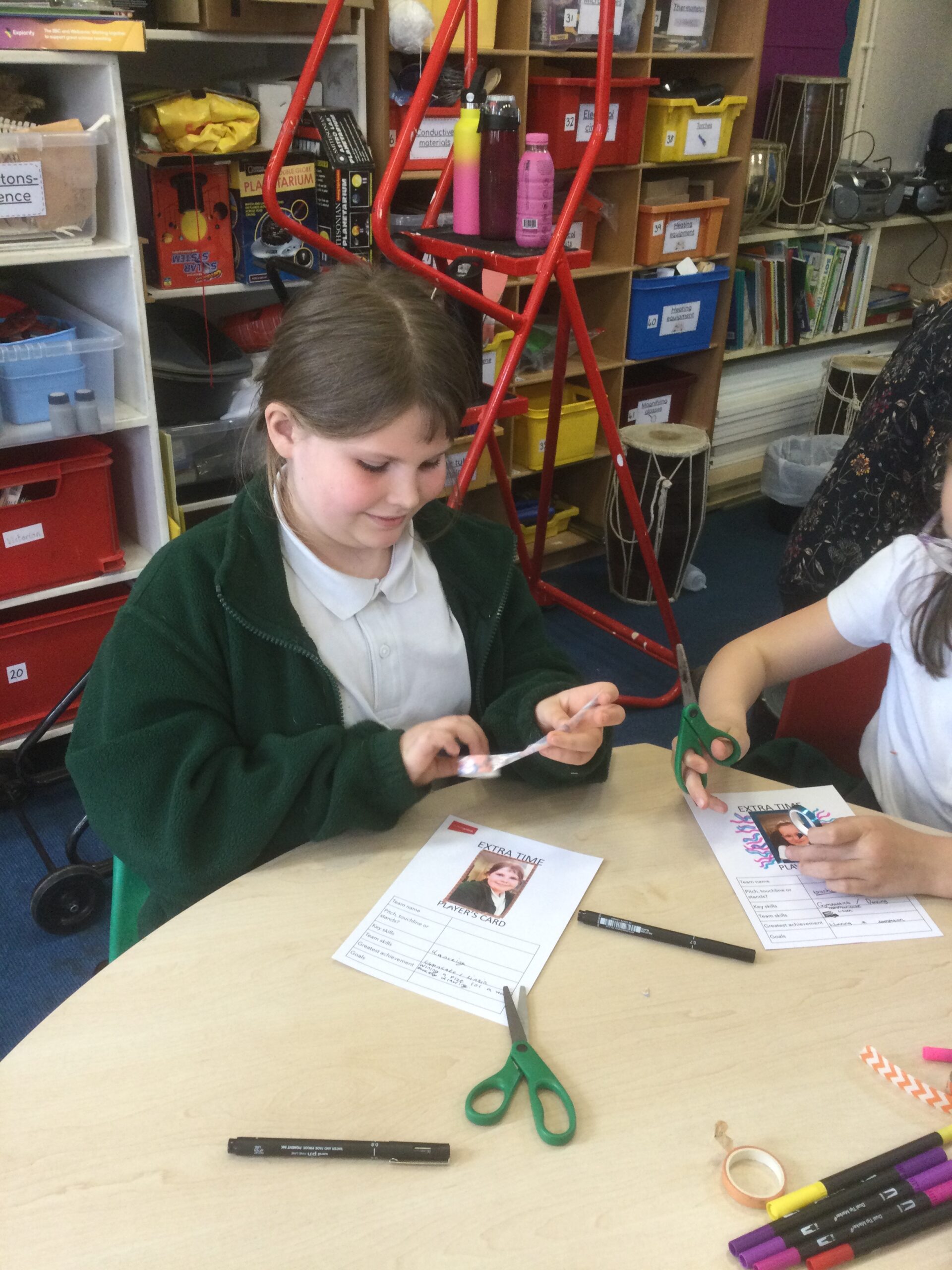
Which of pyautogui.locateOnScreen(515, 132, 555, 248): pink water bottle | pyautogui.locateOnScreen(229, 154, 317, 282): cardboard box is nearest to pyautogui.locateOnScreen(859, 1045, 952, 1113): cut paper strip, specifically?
pyautogui.locateOnScreen(515, 132, 555, 248): pink water bottle

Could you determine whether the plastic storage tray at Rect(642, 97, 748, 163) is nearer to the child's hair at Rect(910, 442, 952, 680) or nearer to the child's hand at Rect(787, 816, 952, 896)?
the child's hair at Rect(910, 442, 952, 680)

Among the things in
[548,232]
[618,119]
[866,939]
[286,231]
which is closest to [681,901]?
[866,939]

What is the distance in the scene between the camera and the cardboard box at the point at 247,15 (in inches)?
71.9

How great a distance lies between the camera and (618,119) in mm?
2680

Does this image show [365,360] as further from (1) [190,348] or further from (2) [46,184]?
(1) [190,348]

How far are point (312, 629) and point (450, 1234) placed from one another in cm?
64

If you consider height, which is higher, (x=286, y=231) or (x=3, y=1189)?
(x=286, y=231)

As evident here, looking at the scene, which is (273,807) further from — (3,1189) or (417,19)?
(417,19)

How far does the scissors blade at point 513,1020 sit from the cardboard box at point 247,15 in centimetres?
181

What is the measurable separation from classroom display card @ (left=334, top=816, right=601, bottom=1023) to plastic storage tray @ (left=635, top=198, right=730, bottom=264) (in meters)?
2.41

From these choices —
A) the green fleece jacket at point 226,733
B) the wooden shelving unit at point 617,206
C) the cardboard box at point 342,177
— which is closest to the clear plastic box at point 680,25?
the wooden shelving unit at point 617,206

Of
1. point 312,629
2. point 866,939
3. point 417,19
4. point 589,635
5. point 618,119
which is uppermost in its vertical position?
point 417,19

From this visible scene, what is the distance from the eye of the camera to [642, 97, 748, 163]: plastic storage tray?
278 cm

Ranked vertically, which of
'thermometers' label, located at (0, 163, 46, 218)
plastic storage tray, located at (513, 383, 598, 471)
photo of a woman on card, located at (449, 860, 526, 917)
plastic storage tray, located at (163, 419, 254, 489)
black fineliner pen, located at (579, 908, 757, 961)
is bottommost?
plastic storage tray, located at (513, 383, 598, 471)
